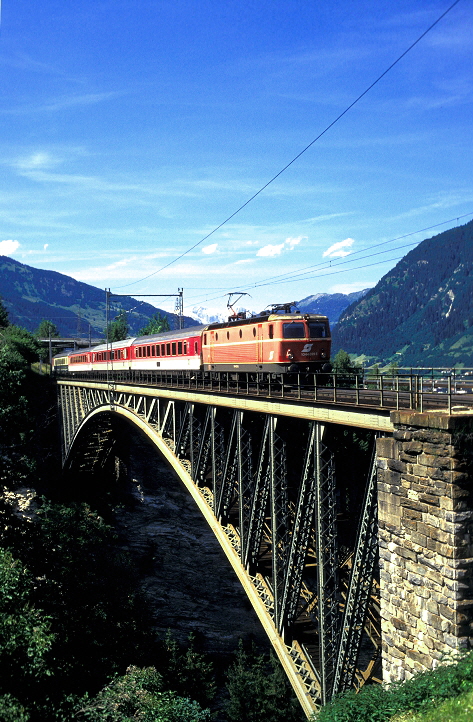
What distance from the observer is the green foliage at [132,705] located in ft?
66.5

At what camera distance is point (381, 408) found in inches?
532

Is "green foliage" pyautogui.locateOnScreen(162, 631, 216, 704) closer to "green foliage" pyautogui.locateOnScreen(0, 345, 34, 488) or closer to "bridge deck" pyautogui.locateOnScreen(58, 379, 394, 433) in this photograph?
"green foliage" pyautogui.locateOnScreen(0, 345, 34, 488)

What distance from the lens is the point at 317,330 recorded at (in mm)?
25719

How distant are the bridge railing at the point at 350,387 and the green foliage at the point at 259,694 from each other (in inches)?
803

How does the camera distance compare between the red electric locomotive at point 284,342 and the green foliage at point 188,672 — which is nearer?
the red electric locomotive at point 284,342

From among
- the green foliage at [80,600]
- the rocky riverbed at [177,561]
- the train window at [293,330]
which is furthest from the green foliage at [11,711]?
the rocky riverbed at [177,561]

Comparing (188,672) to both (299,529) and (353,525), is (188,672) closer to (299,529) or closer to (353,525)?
(353,525)

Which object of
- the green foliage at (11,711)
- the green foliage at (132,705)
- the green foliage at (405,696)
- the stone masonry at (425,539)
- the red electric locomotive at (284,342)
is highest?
the red electric locomotive at (284,342)

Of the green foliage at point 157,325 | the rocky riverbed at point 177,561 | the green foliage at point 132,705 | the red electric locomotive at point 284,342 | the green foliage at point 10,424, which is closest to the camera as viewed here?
the green foliage at point 132,705

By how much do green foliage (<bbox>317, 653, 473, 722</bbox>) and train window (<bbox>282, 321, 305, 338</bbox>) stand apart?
1430cm

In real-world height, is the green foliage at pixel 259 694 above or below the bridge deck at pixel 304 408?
below

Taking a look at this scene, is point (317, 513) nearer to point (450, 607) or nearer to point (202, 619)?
point (450, 607)

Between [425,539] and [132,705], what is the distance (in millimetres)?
14617

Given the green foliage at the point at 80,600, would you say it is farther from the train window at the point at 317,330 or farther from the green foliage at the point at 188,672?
the train window at the point at 317,330
